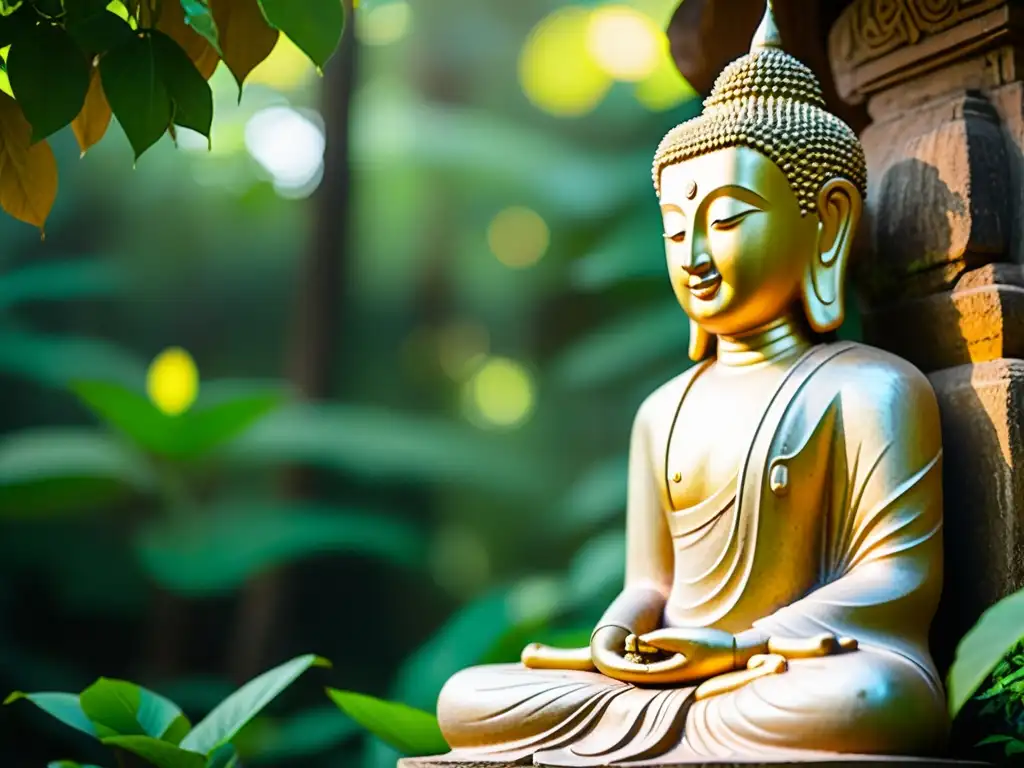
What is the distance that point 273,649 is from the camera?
507 cm

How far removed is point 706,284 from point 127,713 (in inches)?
61.8

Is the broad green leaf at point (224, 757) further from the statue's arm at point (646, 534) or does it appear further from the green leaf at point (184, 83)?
the green leaf at point (184, 83)

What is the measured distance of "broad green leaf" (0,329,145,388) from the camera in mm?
5375

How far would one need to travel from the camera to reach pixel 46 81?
56.4 inches

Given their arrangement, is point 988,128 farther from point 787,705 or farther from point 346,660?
point 346,660

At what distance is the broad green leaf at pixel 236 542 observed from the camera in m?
5.07

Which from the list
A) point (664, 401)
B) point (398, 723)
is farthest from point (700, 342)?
point (398, 723)

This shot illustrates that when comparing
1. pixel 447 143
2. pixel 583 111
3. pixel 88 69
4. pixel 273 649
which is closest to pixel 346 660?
pixel 273 649

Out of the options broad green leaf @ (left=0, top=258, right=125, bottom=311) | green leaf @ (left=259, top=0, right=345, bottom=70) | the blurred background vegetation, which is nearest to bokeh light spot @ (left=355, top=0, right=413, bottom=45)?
the blurred background vegetation

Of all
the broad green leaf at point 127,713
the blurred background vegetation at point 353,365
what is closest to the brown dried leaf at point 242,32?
the broad green leaf at point 127,713

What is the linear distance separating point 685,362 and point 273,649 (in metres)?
2.06

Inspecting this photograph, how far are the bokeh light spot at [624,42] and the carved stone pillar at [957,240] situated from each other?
3199 millimetres

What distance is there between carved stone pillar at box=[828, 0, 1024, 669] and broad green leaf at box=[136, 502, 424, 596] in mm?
2872

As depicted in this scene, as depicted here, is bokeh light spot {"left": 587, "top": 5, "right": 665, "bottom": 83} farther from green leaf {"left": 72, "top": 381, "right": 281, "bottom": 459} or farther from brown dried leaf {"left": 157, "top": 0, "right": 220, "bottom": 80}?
brown dried leaf {"left": 157, "top": 0, "right": 220, "bottom": 80}
